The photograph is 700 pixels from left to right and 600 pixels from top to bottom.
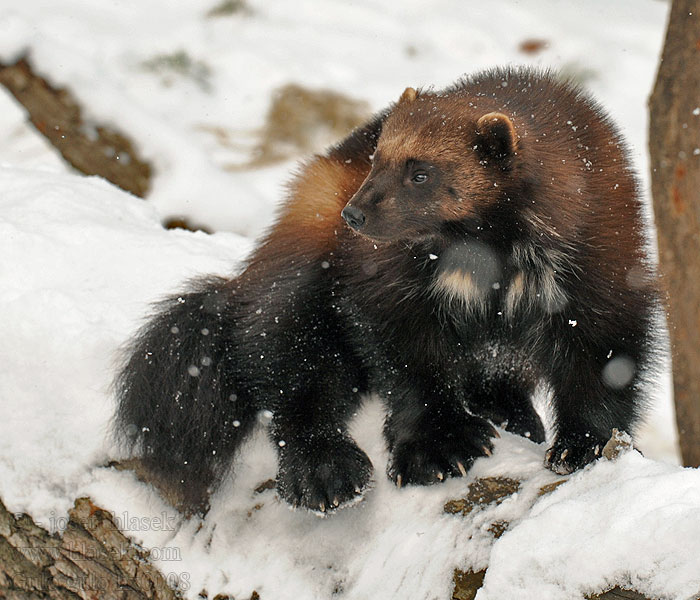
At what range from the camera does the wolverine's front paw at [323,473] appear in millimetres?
2422

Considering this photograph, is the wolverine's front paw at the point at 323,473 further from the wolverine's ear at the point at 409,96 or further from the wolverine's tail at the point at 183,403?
the wolverine's ear at the point at 409,96

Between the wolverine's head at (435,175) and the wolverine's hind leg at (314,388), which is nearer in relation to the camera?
the wolverine's head at (435,175)

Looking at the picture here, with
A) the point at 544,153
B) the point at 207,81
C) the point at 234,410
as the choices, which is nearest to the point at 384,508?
the point at 234,410

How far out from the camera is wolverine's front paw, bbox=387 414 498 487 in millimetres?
2351

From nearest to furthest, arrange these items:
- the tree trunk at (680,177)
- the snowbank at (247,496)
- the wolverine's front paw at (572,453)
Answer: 1. the snowbank at (247,496)
2. the wolverine's front paw at (572,453)
3. the tree trunk at (680,177)

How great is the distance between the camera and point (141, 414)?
2.57 m

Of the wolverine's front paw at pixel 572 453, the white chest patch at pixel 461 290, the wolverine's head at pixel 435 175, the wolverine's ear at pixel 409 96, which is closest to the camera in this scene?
the wolverine's front paw at pixel 572 453

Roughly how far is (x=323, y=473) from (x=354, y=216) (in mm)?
716

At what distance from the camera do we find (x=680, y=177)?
3916 mm

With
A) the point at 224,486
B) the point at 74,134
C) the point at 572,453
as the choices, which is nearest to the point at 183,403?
the point at 224,486

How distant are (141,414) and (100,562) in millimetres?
417

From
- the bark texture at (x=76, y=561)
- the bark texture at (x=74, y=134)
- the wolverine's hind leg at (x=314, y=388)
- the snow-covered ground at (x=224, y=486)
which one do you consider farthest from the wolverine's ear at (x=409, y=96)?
the bark texture at (x=74, y=134)

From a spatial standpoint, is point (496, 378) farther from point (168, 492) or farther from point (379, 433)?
point (168, 492)

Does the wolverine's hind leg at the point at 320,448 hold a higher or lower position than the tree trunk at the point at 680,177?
lower
